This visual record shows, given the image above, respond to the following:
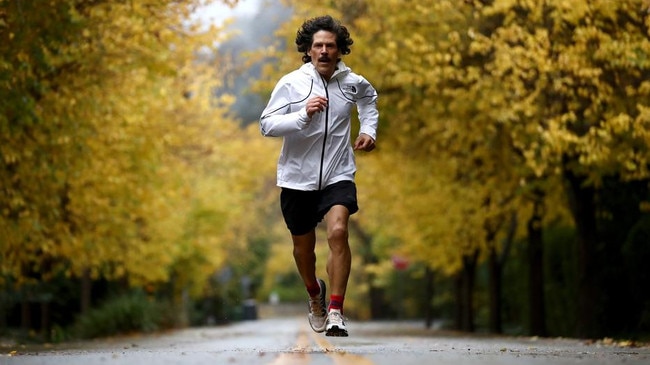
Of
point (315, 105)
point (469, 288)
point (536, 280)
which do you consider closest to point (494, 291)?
point (469, 288)

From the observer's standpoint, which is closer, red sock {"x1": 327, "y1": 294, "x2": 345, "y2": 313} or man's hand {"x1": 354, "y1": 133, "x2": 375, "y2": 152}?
red sock {"x1": 327, "y1": 294, "x2": 345, "y2": 313}

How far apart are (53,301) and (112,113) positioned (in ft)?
67.6

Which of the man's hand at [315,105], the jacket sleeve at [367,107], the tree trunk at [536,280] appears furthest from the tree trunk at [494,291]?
the man's hand at [315,105]

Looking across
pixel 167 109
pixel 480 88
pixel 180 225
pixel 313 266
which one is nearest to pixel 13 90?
pixel 313 266

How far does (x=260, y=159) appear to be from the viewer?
4716 centimetres

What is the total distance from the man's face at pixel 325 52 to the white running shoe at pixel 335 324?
1.91 meters

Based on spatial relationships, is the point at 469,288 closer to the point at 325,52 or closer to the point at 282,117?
the point at 325,52

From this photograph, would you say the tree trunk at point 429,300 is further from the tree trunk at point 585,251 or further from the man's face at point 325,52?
the man's face at point 325,52

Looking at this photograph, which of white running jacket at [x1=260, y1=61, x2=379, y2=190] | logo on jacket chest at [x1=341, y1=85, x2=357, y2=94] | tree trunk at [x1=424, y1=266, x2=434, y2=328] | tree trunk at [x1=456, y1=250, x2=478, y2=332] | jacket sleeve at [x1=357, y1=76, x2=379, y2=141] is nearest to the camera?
white running jacket at [x1=260, y1=61, x2=379, y2=190]

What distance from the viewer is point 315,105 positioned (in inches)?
365

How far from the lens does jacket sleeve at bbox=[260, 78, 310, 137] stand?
9.44 m

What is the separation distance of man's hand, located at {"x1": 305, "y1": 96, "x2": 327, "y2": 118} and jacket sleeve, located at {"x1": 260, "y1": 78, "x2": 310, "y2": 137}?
11 centimetres

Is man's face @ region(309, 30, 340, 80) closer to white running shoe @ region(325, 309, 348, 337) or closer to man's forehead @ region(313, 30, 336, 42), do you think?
man's forehead @ region(313, 30, 336, 42)

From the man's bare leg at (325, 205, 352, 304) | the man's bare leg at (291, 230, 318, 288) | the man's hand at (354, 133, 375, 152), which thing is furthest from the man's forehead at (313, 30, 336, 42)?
the man's bare leg at (291, 230, 318, 288)
